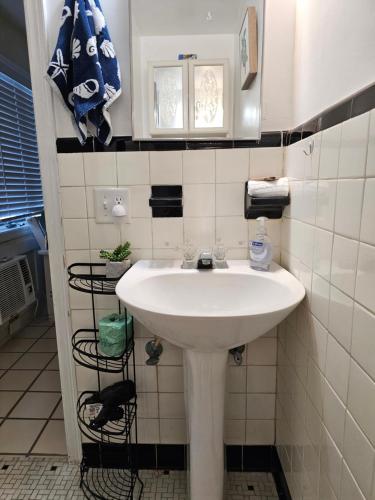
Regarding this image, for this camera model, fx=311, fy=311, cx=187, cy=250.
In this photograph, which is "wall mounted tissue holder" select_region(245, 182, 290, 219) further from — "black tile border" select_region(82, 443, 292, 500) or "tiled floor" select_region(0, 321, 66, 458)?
"tiled floor" select_region(0, 321, 66, 458)

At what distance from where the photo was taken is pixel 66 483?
1.27 meters

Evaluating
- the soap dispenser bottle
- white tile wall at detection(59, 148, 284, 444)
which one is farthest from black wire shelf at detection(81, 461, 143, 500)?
the soap dispenser bottle

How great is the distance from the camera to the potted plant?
3.68 ft

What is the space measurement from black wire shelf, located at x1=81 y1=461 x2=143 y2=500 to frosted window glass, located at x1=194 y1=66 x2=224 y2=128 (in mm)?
1436

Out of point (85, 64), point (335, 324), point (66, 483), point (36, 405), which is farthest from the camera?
point (36, 405)

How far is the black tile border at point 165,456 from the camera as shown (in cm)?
134

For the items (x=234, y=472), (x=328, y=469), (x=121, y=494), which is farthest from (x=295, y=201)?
(x=121, y=494)

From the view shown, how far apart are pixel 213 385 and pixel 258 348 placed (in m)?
0.33

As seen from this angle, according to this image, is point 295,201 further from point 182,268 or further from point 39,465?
point 39,465

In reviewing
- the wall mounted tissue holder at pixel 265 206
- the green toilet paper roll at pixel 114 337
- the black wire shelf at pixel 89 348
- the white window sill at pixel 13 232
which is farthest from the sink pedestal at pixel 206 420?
the white window sill at pixel 13 232

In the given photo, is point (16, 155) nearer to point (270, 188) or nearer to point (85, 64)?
point (85, 64)

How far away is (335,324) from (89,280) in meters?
0.87

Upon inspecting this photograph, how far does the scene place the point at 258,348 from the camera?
4.16ft

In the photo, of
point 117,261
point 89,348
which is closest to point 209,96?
point 117,261
